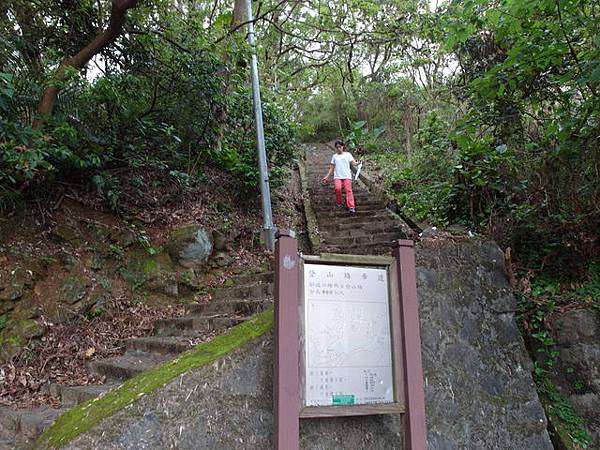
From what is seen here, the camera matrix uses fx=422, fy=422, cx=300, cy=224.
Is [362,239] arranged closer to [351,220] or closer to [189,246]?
[351,220]

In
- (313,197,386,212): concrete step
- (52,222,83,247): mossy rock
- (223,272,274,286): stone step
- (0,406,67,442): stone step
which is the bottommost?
(0,406,67,442): stone step

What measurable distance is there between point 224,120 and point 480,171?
4.49m

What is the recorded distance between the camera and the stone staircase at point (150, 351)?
334 cm

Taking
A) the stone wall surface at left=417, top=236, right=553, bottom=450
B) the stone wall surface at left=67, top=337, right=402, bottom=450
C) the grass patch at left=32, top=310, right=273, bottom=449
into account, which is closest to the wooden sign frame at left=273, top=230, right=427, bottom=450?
the stone wall surface at left=67, top=337, right=402, bottom=450

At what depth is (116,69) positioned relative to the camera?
19.7 feet

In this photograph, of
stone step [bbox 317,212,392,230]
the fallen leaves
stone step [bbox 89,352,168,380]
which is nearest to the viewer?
stone step [bbox 89,352,168,380]

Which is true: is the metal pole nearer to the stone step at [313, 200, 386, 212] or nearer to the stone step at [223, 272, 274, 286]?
the stone step at [223, 272, 274, 286]

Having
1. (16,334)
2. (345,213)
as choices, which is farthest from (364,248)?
(16,334)

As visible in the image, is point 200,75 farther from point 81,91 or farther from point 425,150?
point 425,150

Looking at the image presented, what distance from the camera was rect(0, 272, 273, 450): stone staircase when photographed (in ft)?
11.0

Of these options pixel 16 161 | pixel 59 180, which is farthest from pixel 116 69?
pixel 16 161

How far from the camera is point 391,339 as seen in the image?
8.38ft

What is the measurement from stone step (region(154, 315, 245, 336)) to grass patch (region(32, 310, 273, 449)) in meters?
1.46

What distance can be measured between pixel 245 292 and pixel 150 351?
1.29m
